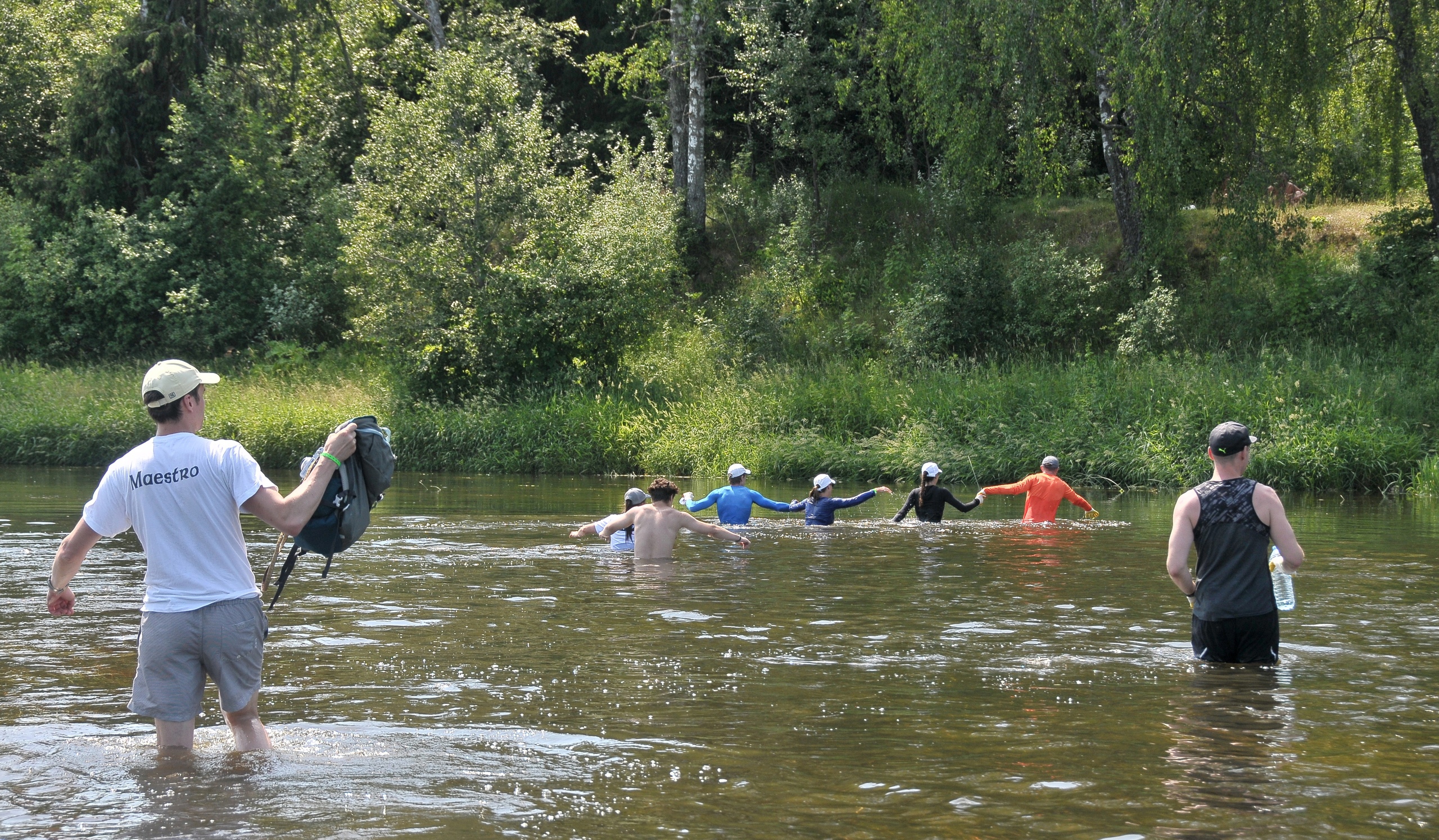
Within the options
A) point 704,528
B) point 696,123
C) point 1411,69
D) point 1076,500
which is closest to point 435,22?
point 696,123

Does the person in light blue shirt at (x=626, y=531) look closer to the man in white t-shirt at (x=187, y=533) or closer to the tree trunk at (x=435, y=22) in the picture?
the man in white t-shirt at (x=187, y=533)

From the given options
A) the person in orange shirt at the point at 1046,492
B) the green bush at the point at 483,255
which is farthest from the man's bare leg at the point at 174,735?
the green bush at the point at 483,255

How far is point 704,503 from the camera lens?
1795cm

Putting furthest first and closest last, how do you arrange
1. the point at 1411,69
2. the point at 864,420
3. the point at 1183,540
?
the point at 864,420
the point at 1411,69
the point at 1183,540

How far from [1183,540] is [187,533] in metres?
5.55

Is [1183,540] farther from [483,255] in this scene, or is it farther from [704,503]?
[483,255]

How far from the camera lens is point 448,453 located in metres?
34.8

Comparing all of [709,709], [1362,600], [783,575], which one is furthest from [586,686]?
[1362,600]

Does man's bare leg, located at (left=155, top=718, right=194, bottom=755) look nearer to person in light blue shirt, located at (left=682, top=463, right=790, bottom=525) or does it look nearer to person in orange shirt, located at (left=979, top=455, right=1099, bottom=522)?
person in light blue shirt, located at (left=682, top=463, right=790, bottom=525)

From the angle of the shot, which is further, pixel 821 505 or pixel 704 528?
pixel 821 505

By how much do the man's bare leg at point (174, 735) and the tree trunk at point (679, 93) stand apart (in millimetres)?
33991

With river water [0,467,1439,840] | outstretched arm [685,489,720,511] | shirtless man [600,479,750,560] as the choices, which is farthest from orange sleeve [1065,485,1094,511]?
shirtless man [600,479,750,560]

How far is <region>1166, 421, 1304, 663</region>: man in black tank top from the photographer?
27.9ft

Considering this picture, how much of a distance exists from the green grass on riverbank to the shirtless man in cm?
1280
